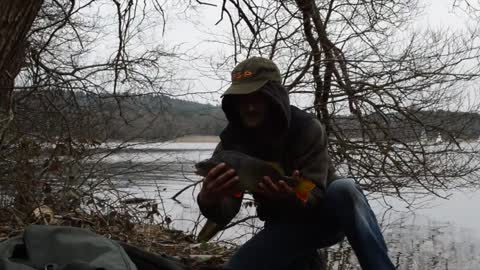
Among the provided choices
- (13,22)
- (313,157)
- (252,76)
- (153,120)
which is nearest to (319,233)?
(313,157)

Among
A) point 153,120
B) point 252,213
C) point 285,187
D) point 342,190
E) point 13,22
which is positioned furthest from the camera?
point 153,120

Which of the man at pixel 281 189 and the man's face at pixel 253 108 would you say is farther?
the man's face at pixel 253 108

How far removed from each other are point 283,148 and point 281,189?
1.37 feet

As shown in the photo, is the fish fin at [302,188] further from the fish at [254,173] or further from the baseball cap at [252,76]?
the baseball cap at [252,76]

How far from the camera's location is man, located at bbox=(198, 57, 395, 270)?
2.74m

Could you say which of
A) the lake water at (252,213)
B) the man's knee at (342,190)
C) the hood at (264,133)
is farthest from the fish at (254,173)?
the lake water at (252,213)

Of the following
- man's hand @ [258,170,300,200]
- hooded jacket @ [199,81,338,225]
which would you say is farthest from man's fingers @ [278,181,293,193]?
hooded jacket @ [199,81,338,225]

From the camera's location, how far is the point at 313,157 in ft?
9.57

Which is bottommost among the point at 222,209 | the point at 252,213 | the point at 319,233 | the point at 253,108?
the point at 252,213

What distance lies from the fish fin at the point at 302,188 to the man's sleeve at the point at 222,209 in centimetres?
41

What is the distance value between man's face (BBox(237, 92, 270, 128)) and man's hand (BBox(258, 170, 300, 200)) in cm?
43

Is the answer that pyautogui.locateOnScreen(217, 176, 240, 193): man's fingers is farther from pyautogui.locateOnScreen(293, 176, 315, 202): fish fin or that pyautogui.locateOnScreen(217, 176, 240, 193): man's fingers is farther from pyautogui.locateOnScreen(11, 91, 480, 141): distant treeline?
pyautogui.locateOnScreen(11, 91, 480, 141): distant treeline

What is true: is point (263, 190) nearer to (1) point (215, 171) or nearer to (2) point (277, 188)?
(2) point (277, 188)

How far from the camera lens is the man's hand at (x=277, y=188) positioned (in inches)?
106
